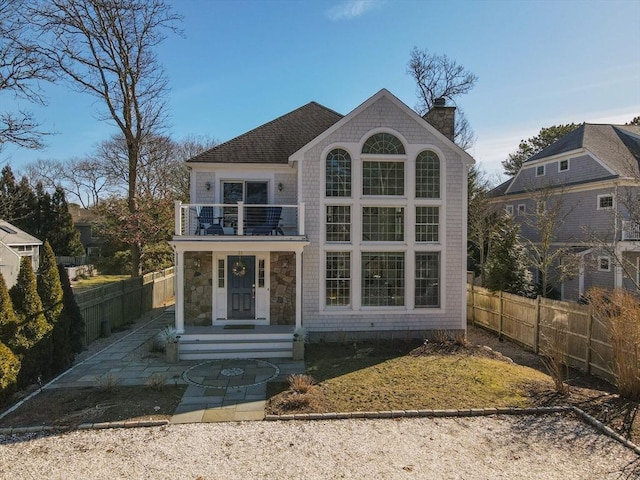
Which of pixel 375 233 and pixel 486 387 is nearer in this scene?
pixel 486 387

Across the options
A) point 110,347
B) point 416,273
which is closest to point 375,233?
point 416,273

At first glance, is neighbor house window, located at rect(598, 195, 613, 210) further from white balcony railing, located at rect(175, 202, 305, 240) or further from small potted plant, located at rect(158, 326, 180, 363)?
small potted plant, located at rect(158, 326, 180, 363)

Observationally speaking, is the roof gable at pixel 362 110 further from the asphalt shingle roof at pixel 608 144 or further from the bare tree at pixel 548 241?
the asphalt shingle roof at pixel 608 144

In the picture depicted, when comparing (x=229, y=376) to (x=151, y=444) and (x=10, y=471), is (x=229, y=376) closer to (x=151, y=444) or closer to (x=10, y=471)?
(x=151, y=444)

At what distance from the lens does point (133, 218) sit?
61.7 feet

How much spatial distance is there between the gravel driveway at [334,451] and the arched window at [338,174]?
6980 mm

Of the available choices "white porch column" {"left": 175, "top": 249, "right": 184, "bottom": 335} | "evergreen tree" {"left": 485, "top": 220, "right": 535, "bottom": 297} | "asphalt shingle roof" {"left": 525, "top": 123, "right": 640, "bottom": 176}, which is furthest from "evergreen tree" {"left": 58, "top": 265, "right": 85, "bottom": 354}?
"asphalt shingle roof" {"left": 525, "top": 123, "right": 640, "bottom": 176}

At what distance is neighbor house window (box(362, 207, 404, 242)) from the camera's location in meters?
12.0

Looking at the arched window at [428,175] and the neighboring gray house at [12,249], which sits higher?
the arched window at [428,175]

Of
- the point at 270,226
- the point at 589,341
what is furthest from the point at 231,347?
the point at 589,341

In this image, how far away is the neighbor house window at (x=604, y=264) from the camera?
62.0 ft

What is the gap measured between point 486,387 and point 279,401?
4244 mm

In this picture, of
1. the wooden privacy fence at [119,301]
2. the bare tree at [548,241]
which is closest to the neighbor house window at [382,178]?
the bare tree at [548,241]

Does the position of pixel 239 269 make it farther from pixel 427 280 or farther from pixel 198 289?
pixel 427 280
